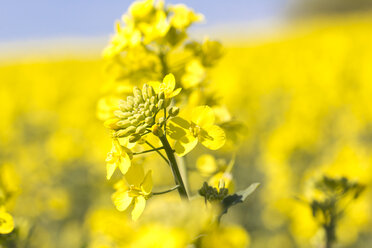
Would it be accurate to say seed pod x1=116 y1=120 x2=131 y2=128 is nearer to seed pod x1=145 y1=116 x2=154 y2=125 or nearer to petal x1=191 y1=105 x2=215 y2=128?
seed pod x1=145 y1=116 x2=154 y2=125

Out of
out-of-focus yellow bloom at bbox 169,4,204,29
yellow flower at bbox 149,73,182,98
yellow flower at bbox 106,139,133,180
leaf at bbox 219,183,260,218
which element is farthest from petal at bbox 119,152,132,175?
out-of-focus yellow bloom at bbox 169,4,204,29

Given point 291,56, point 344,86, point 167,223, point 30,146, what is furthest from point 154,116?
point 291,56

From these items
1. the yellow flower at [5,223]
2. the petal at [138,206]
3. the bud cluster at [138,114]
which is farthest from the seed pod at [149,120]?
the yellow flower at [5,223]

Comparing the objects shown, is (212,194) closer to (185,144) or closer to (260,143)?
(185,144)

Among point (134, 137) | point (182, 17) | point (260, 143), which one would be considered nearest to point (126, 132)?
point (134, 137)

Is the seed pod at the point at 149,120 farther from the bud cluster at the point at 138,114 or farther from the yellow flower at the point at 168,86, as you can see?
the yellow flower at the point at 168,86

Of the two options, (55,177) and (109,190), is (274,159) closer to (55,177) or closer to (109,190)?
(109,190)

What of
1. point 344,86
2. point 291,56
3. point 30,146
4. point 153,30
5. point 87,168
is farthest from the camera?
point 291,56
